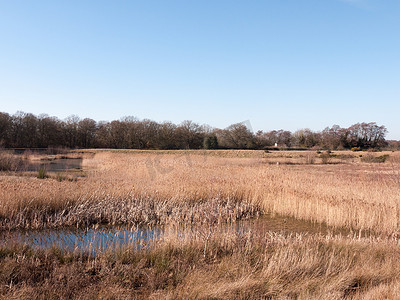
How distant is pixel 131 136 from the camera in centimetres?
5872

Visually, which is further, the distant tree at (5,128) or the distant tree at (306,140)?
the distant tree at (306,140)

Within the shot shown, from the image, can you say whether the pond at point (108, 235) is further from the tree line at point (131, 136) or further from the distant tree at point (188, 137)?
the distant tree at point (188, 137)

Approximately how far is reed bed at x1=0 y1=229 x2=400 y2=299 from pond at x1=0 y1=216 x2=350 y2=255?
433 mm

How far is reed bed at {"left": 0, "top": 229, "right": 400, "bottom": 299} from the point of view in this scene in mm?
3678

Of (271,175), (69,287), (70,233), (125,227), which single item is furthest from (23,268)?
(271,175)

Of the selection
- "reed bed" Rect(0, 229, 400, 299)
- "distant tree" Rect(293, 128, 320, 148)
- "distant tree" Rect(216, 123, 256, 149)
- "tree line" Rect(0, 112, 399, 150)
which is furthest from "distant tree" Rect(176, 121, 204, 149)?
"reed bed" Rect(0, 229, 400, 299)

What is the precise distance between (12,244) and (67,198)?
3486mm

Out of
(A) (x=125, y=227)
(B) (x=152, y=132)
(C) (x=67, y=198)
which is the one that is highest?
(B) (x=152, y=132)


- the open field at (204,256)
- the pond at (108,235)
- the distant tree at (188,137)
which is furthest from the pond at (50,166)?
the distant tree at (188,137)

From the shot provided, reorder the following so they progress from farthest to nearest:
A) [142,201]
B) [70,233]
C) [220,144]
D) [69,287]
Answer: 1. [220,144]
2. [142,201]
3. [70,233]
4. [69,287]

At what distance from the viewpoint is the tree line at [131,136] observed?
168ft

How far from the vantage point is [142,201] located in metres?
9.52

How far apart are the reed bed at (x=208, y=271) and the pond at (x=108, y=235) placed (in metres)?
0.43

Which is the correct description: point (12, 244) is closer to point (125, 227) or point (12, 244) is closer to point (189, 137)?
point (125, 227)
